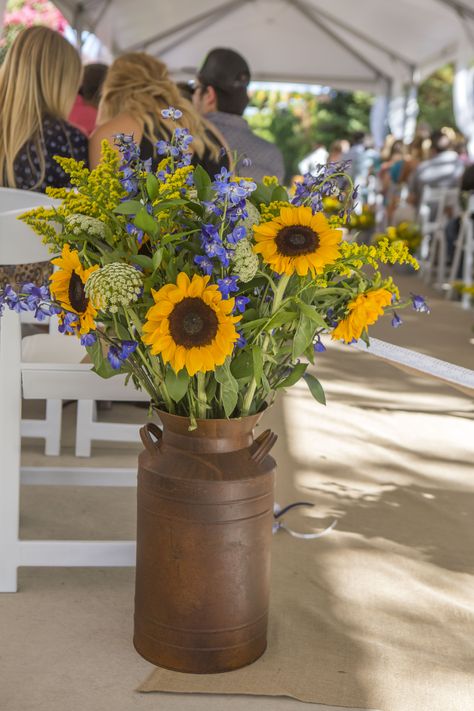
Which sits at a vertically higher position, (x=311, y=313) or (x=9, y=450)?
(x=311, y=313)

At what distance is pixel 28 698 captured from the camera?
1.73 metres

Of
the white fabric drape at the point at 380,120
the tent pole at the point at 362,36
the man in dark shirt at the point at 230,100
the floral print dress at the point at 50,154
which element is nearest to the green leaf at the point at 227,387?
the floral print dress at the point at 50,154

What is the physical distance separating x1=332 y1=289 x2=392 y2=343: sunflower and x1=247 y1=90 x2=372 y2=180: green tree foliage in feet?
71.7

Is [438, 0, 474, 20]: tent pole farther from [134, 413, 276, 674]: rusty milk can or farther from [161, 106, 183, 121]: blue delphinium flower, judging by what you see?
[134, 413, 276, 674]: rusty milk can

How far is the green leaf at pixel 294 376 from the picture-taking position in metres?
1.82

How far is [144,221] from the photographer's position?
64.5 inches

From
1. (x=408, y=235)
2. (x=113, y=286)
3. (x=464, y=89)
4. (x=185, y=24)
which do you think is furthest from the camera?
(x=185, y=24)

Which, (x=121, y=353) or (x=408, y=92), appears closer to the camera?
(x=121, y=353)

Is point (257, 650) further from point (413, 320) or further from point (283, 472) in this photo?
point (413, 320)

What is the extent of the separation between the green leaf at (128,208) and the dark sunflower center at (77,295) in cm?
15

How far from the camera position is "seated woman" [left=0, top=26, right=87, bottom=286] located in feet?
9.47

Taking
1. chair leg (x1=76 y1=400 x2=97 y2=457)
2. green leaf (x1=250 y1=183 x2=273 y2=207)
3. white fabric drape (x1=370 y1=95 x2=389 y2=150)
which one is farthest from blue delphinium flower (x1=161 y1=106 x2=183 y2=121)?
white fabric drape (x1=370 y1=95 x2=389 y2=150)

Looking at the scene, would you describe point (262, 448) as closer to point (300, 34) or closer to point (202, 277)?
point (202, 277)

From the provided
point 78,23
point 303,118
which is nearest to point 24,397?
point 78,23
